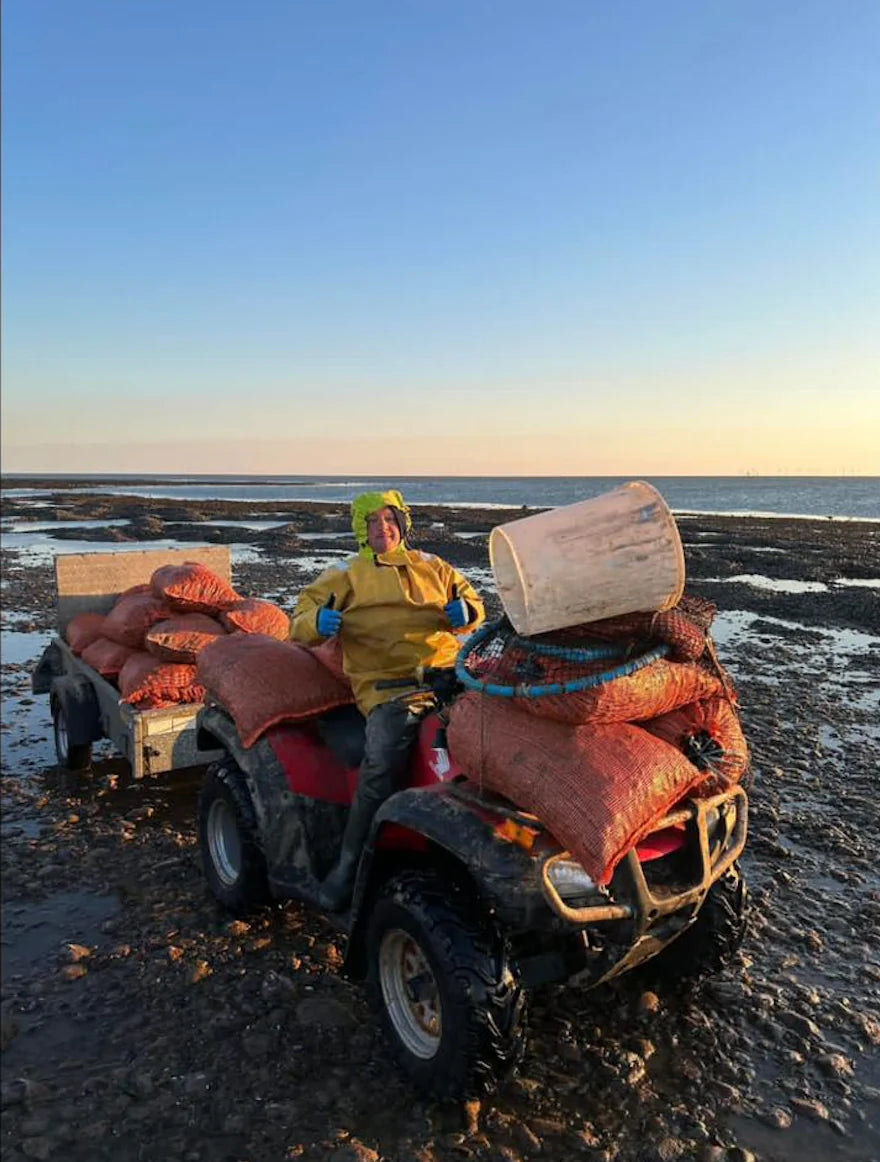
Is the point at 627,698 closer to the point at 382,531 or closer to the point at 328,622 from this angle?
the point at 328,622

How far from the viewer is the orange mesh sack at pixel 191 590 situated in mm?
7074

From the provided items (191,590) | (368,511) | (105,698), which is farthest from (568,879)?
(191,590)

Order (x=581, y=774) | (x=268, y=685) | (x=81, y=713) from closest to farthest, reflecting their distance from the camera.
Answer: (x=581, y=774) < (x=268, y=685) < (x=81, y=713)

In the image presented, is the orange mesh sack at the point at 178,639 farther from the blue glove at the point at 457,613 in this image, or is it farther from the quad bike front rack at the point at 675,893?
the quad bike front rack at the point at 675,893

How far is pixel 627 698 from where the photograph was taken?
3.13 metres

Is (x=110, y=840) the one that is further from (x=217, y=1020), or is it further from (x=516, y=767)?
(x=516, y=767)

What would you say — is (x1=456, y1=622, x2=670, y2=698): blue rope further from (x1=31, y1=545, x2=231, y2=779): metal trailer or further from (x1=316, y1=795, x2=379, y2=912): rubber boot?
(x1=31, y1=545, x2=231, y2=779): metal trailer

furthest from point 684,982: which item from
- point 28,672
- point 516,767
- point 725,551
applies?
point 725,551

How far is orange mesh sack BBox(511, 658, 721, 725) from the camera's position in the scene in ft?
10.1

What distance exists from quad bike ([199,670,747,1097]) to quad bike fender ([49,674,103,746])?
10.4 feet

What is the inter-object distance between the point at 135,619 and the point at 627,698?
5.17 metres

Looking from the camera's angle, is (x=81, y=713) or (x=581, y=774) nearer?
(x=581, y=774)

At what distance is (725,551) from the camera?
26906mm

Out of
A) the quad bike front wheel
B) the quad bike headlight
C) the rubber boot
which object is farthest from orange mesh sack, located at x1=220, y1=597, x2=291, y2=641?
the quad bike headlight
